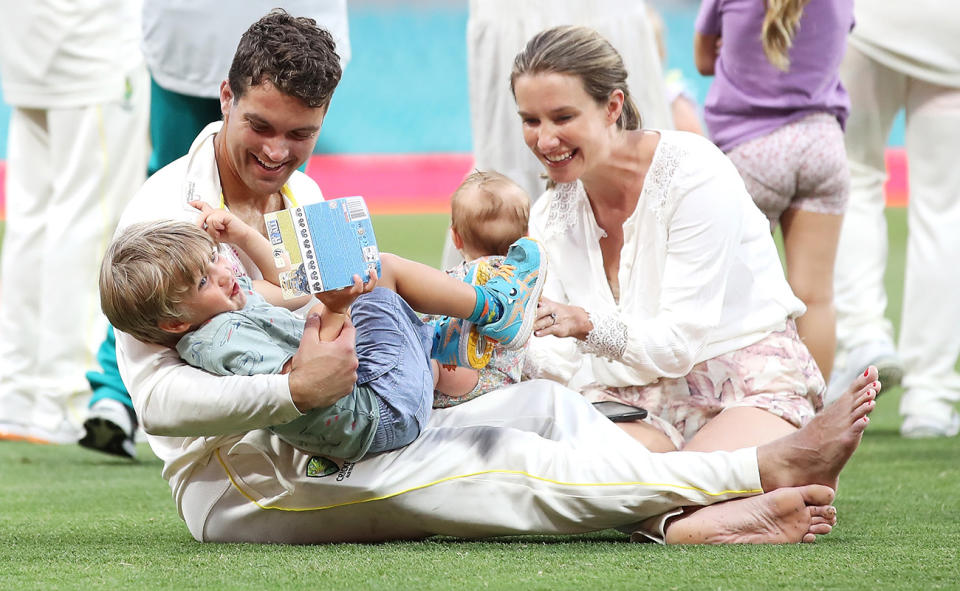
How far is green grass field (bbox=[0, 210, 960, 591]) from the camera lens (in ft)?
7.21

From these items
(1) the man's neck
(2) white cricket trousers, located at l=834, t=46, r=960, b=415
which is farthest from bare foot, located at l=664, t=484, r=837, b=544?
(2) white cricket trousers, located at l=834, t=46, r=960, b=415

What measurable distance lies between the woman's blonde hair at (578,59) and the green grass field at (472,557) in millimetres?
1010

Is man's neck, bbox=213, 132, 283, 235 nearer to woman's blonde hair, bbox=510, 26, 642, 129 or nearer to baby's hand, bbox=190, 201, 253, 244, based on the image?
baby's hand, bbox=190, 201, 253, 244

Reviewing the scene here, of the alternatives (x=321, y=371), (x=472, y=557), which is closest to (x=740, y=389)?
(x=472, y=557)

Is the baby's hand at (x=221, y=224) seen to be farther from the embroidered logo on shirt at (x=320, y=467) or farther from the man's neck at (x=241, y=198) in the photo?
the embroidered logo on shirt at (x=320, y=467)

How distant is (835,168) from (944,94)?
34.7 inches

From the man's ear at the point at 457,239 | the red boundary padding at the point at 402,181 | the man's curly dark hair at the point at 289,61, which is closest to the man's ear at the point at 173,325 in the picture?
the man's curly dark hair at the point at 289,61

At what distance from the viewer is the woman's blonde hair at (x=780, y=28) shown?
3795 millimetres

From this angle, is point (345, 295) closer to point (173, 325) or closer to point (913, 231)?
point (173, 325)

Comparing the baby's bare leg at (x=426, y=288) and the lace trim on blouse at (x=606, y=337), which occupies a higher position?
the baby's bare leg at (x=426, y=288)

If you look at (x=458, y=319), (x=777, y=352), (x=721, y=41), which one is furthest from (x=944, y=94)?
(x=458, y=319)

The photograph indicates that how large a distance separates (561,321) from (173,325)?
0.84m

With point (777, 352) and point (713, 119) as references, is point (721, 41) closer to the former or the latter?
point (713, 119)

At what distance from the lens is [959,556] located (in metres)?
2.38
